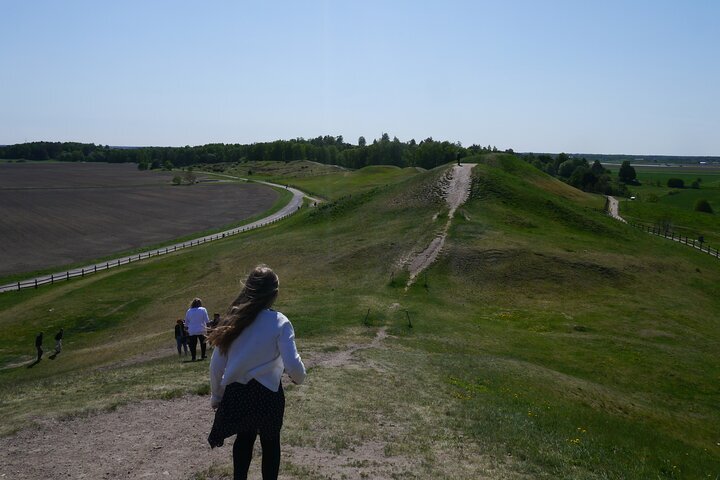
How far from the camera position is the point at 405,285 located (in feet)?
141

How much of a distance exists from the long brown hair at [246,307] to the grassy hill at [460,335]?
506cm

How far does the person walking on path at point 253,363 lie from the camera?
682cm

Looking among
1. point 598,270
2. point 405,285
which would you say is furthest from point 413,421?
point 598,270

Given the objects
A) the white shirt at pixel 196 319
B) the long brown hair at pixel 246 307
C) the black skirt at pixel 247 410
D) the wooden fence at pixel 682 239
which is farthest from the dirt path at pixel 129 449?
the wooden fence at pixel 682 239

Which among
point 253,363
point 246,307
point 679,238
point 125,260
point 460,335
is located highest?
point 246,307

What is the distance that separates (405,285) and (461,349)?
14.5 metres

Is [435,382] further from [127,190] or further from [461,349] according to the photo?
[127,190]

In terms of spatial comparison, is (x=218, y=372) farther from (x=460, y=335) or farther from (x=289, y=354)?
(x=460, y=335)

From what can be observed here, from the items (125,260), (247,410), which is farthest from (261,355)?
(125,260)

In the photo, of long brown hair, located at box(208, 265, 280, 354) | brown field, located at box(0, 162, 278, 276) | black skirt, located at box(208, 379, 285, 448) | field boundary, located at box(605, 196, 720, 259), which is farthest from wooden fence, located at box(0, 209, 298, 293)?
field boundary, located at box(605, 196, 720, 259)

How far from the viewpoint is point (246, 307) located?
22.3 ft

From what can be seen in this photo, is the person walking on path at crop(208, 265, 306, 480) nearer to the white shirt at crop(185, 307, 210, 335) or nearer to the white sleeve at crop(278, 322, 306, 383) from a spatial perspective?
the white sleeve at crop(278, 322, 306, 383)

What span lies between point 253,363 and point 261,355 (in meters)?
0.14

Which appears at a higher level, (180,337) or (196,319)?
(196,319)
